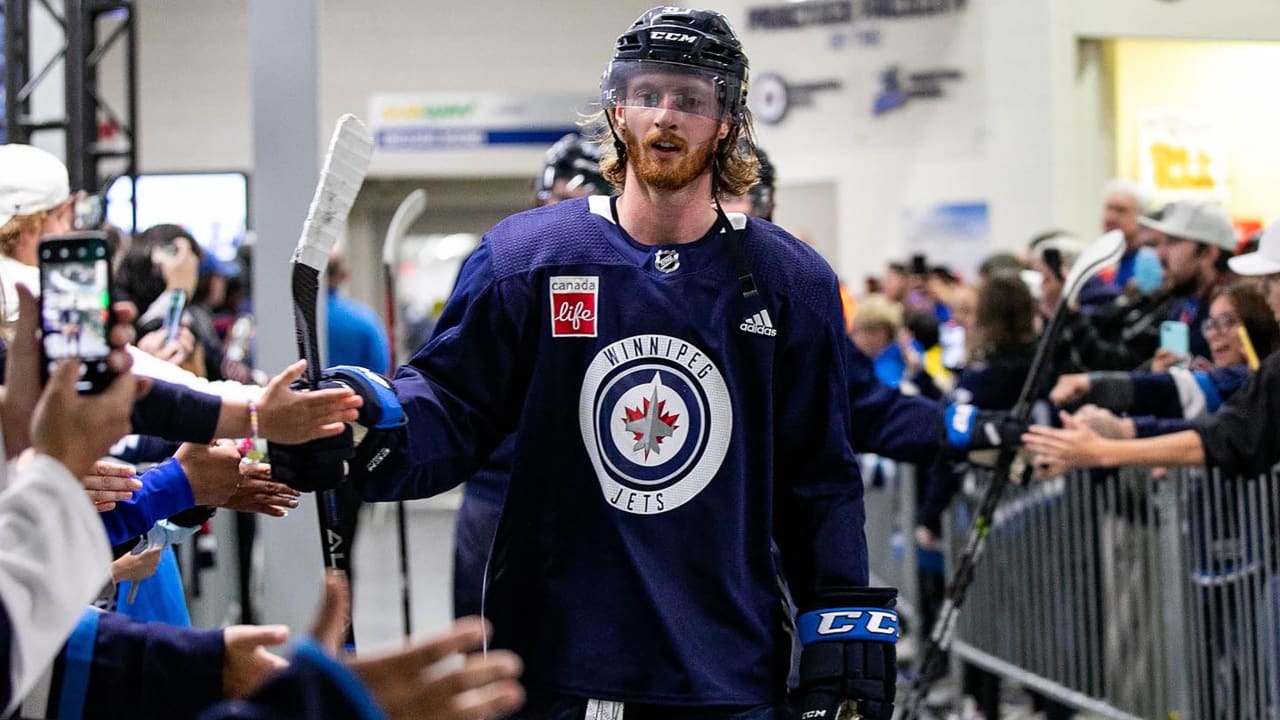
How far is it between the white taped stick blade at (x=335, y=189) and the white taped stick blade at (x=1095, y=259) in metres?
2.45

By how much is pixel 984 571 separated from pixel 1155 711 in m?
1.16

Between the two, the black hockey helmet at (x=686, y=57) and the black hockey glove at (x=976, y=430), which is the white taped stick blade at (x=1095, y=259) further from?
the black hockey helmet at (x=686, y=57)

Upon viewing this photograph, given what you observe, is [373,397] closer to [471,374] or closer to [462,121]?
[471,374]

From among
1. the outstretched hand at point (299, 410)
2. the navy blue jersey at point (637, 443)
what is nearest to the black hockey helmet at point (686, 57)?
the navy blue jersey at point (637, 443)

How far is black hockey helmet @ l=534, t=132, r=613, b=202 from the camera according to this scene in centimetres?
465

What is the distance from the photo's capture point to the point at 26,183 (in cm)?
306

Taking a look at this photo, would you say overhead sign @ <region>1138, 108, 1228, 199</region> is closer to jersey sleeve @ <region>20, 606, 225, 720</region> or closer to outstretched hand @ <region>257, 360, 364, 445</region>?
outstretched hand @ <region>257, 360, 364, 445</region>

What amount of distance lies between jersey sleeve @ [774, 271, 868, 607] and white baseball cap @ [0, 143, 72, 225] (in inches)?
56.5

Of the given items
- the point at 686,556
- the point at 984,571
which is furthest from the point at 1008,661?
the point at 686,556

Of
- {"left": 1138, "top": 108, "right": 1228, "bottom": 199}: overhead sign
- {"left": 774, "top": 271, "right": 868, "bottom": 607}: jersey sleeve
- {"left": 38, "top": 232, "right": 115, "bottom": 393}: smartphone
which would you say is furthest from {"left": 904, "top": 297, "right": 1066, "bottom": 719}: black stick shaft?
{"left": 1138, "top": 108, "right": 1228, "bottom": 199}: overhead sign

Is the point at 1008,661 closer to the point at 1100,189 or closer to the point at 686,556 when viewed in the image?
the point at 686,556

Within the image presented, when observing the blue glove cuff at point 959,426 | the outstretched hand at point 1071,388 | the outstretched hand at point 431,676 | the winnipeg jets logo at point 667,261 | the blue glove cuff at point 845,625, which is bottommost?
the blue glove cuff at point 845,625

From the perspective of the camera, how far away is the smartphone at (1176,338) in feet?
17.0

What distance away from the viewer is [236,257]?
13.8 metres
